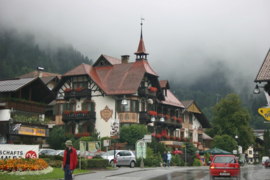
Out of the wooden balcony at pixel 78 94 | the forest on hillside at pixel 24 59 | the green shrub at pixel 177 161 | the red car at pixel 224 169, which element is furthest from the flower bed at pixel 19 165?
the forest on hillside at pixel 24 59

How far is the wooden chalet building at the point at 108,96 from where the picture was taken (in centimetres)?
5841

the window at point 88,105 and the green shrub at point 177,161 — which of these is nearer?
the green shrub at point 177,161

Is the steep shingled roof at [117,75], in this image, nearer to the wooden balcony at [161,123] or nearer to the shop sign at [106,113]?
the shop sign at [106,113]

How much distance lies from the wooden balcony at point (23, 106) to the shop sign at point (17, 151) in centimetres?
1593

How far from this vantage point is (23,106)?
44.1 metres

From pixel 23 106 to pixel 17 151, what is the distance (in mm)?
17786

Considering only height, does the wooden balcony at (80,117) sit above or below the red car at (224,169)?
above

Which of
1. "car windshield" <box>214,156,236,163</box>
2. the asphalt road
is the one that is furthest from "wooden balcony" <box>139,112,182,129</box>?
"car windshield" <box>214,156,236,163</box>

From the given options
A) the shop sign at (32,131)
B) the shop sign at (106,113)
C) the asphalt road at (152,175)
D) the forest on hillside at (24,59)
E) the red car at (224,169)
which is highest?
the forest on hillside at (24,59)

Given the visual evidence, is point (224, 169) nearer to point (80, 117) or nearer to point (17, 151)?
point (17, 151)

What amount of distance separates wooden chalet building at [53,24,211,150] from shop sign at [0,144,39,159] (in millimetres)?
29376

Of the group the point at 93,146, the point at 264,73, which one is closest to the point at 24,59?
the point at 93,146

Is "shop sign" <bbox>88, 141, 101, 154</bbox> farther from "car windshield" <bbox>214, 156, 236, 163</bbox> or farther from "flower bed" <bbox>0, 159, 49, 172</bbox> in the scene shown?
"car windshield" <bbox>214, 156, 236, 163</bbox>

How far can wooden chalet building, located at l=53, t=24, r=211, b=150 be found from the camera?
58.4 m
